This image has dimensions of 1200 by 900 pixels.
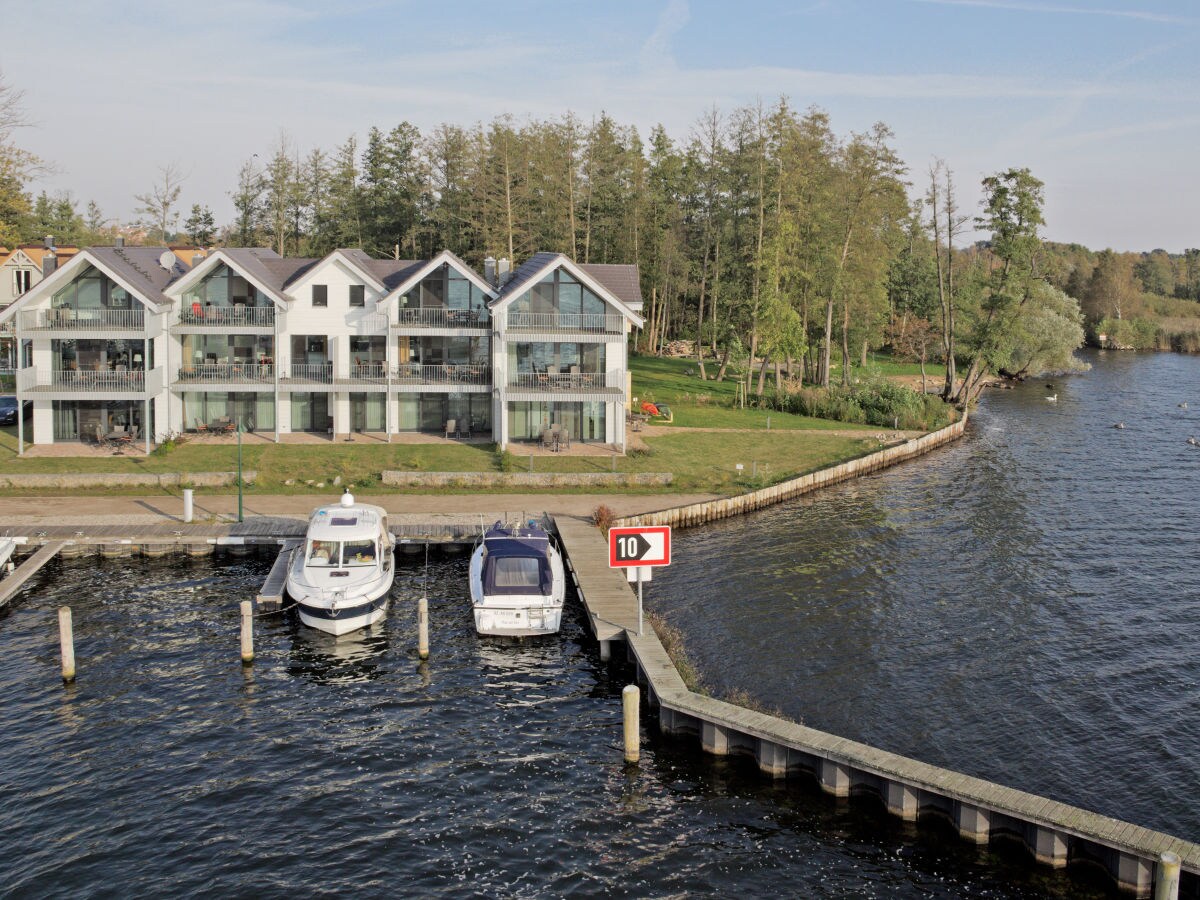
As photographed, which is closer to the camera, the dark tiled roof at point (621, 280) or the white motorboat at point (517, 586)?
the white motorboat at point (517, 586)

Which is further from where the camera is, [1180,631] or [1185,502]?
[1185,502]

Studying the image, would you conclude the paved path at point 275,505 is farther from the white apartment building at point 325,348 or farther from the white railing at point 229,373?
the white railing at point 229,373

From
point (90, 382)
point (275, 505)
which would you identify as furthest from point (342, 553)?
point (90, 382)

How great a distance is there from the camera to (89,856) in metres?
21.3

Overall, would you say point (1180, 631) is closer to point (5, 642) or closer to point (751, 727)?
point (751, 727)

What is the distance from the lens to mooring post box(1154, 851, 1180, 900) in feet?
60.0

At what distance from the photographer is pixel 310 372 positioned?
58.0 m

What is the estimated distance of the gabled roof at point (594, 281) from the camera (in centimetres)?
5559

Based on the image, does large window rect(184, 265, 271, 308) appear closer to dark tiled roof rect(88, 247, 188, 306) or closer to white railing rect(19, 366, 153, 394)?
dark tiled roof rect(88, 247, 188, 306)

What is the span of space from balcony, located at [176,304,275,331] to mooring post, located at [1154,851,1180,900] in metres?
48.2

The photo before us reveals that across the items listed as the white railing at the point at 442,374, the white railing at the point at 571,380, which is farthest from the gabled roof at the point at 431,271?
the white railing at the point at 571,380

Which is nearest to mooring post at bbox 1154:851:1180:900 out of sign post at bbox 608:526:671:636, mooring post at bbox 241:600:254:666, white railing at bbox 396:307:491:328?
sign post at bbox 608:526:671:636

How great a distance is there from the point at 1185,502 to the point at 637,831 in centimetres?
4071

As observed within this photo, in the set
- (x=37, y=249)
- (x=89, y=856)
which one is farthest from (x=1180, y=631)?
(x=37, y=249)
